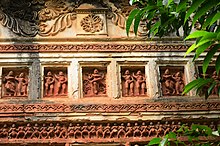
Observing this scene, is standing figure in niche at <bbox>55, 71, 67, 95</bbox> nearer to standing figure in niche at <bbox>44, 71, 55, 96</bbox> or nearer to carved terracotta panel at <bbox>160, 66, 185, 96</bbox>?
standing figure in niche at <bbox>44, 71, 55, 96</bbox>

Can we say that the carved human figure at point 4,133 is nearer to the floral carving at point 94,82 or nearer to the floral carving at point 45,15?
the floral carving at point 94,82

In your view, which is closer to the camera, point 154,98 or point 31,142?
point 31,142

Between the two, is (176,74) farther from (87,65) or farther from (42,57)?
(42,57)

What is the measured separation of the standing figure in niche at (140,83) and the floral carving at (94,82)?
0.39 metres

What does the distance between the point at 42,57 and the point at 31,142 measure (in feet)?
3.57

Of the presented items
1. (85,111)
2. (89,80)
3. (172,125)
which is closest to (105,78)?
(89,80)

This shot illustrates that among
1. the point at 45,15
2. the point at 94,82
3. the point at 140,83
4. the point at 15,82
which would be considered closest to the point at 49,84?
the point at 15,82

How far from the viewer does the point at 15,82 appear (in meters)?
5.57

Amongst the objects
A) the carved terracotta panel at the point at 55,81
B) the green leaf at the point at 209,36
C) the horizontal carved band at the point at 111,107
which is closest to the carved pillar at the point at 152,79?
the horizontal carved band at the point at 111,107

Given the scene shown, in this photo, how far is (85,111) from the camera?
527 centimetres

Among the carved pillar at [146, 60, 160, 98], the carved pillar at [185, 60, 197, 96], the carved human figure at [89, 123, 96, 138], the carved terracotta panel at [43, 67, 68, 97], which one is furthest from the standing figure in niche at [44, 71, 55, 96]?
the carved pillar at [185, 60, 197, 96]

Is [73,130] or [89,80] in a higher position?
[89,80]

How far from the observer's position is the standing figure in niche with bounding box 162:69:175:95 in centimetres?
561

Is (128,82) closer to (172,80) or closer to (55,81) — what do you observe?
(172,80)
